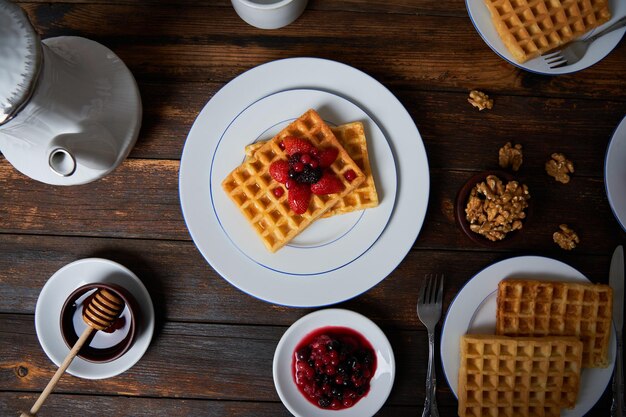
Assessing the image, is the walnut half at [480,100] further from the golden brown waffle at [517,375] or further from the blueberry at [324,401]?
the blueberry at [324,401]

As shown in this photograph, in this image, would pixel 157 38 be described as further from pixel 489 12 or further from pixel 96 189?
pixel 489 12

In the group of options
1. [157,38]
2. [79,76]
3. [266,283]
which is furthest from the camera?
[157,38]

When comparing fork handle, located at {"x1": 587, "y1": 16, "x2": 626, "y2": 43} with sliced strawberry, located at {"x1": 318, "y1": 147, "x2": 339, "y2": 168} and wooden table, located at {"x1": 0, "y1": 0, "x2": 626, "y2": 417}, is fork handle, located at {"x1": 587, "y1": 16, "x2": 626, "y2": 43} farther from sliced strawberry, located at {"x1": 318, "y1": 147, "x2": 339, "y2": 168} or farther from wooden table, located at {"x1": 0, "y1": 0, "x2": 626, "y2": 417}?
sliced strawberry, located at {"x1": 318, "y1": 147, "x2": 339, "y2": 168}

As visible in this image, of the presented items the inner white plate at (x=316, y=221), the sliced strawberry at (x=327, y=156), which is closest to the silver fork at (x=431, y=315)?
the inner white plate at (x=316, y=221)

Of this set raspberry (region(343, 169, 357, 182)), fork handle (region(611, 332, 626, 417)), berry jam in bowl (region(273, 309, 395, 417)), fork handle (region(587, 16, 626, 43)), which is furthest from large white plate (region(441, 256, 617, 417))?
fork handle (region(587, 16, 626, 43))

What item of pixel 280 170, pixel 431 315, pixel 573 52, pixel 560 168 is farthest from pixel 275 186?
pixel 573 52

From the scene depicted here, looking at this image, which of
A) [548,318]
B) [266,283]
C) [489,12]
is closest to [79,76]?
[266,283]

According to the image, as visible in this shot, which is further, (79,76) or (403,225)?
(403,225)
